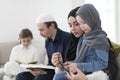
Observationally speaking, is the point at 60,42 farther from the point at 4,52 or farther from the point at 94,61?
the point at 4,52

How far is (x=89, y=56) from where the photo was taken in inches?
78.8

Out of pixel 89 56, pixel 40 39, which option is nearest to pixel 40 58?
pixel 40 39

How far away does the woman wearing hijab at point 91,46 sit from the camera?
6.24ft

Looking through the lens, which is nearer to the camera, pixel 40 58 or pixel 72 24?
pixel 72 24

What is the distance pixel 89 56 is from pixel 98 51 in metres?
0.13

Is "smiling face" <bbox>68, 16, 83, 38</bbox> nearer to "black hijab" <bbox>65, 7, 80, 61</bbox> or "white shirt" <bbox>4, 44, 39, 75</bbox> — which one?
"black hijab" <bbox>65, 7, 80, 61</bbox>

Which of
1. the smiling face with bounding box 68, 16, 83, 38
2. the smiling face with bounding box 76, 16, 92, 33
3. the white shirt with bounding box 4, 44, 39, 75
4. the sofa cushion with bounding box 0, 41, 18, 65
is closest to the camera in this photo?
the smiling face with bounding box 76, 16, 92, 33

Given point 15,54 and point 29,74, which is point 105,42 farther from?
point 15,54

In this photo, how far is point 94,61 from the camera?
194cm

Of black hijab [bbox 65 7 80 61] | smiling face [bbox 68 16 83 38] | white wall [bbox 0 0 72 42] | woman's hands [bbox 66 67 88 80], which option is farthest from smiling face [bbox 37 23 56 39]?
white wall [bbox 0 0 72 42]

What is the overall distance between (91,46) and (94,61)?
0.38ft

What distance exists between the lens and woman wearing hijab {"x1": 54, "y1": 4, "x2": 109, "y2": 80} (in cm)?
190

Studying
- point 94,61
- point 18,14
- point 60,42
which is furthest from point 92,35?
point 18,14

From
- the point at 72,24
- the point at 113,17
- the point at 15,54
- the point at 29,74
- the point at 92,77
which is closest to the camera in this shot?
the point at 92,77
